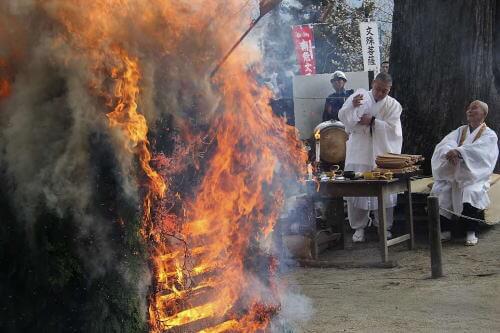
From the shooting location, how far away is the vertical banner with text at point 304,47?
19.7 meters

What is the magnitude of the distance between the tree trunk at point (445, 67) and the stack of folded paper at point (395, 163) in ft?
7.05

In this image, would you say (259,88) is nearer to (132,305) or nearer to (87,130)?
(87,130)

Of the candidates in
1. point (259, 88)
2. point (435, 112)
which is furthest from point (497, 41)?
point (259, 88)

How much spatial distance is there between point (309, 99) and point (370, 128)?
3.87 m

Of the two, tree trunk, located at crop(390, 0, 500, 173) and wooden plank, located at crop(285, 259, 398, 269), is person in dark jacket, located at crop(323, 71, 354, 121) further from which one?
wooden plank, located at crop(285, 259, 398, 269)

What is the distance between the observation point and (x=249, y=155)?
4.07m

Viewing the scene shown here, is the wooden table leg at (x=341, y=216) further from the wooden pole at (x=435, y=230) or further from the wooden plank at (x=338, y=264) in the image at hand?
the wooden pole at (x=435, y=230)

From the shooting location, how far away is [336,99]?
39.4 feet

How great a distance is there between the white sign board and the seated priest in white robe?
3970 mm

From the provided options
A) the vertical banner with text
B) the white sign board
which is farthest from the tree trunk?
the vertical banner with text

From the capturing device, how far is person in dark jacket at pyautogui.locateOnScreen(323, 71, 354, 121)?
12.0m

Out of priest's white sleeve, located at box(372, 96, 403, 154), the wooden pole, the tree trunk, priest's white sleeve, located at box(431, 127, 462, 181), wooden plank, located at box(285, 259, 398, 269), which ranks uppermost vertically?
the tree trunk

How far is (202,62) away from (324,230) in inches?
227

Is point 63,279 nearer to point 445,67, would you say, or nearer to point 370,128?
point 370,128
